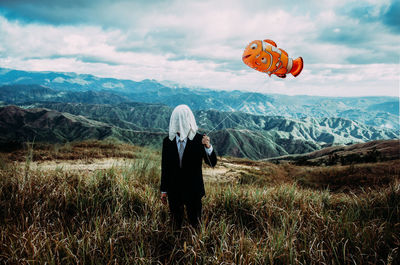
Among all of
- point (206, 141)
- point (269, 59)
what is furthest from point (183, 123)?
point (269, 59)

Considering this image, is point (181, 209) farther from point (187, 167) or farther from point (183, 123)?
point (183, 123)

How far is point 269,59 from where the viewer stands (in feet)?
14.8

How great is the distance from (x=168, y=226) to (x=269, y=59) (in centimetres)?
397

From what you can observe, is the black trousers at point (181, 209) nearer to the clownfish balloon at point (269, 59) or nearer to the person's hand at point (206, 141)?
the person's hand at point (206, 141)

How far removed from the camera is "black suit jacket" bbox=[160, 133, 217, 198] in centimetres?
328

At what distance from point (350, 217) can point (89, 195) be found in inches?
198

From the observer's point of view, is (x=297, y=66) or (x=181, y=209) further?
(x=297, y=66)

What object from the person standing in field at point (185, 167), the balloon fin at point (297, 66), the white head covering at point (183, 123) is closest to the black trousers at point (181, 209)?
the person standing in field at point (185, 167)

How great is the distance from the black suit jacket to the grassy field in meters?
0.60

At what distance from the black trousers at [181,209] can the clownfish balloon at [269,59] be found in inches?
129

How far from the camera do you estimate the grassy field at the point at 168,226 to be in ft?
9.05

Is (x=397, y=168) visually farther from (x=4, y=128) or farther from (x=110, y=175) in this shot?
(x=4, y=128)

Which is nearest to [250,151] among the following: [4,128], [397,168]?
[397,168]

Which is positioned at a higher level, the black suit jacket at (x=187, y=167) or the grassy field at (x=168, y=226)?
the black suit jacket at (x=187, y=167)
